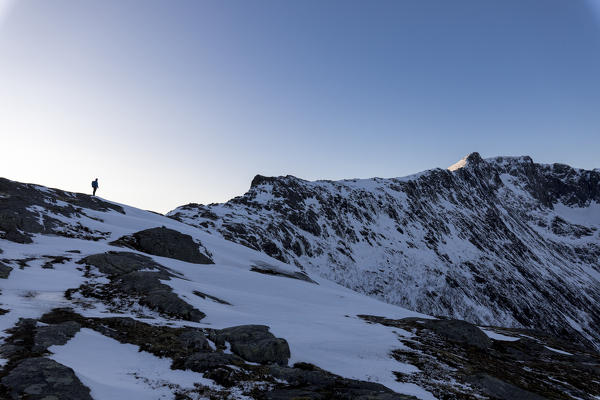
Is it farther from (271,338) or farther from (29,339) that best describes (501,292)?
(29,339)

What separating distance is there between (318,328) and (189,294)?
9165 mm

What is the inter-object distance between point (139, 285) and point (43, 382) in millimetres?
13725

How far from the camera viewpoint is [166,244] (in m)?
39.8

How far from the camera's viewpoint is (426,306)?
84.9m

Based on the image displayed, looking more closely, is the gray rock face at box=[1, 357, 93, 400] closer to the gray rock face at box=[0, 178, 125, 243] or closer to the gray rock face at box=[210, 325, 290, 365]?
the gray rock face at box=[210, 325, 290, 365]

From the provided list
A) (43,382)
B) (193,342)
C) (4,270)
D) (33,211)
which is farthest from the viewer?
(33,211)

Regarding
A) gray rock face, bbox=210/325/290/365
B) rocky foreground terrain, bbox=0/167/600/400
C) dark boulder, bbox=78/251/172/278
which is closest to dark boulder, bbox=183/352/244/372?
rocky foreground terrain, bbox=0/167/600/400

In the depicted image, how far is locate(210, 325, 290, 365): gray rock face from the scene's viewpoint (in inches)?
627

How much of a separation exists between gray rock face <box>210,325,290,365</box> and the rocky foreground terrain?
55 mm

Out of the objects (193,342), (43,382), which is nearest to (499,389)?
(193,342)

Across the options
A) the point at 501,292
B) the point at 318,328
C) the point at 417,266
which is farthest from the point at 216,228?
the point at 501,292

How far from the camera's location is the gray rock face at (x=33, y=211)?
30.0 metres

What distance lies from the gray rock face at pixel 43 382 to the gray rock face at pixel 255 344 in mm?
6974

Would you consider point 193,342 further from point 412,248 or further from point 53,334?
point 412,248
